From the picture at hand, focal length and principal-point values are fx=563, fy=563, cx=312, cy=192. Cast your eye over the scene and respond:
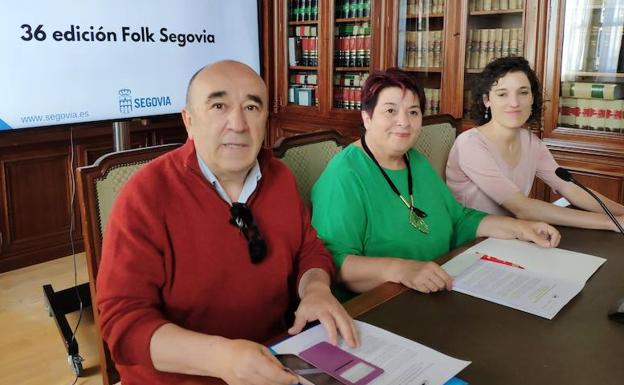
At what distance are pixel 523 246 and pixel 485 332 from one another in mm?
567

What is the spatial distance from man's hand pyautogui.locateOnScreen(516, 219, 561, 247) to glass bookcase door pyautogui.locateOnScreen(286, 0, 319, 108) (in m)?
2.78

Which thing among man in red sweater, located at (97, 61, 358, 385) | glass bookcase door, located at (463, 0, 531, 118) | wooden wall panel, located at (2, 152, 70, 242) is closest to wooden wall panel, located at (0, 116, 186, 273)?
wooden wall panel, located at (2, 152, 70, 242)

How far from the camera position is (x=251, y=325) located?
1.22 m

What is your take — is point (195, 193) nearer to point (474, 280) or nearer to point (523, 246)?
point (474, 280)

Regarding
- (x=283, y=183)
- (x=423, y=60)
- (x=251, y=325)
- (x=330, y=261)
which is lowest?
(x=251, y=325)

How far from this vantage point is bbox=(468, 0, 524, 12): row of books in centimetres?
314

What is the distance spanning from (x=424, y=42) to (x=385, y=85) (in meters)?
2.13

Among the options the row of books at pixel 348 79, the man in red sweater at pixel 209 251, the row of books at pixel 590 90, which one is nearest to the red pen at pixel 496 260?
the man in red sweater at pixel 209 251

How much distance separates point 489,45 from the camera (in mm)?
3314

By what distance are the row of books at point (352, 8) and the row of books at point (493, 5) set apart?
751mm

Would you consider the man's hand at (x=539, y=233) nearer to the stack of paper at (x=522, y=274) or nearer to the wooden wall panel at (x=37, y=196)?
the stack of paper at (x=522, y=274)

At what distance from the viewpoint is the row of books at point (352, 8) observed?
381cm

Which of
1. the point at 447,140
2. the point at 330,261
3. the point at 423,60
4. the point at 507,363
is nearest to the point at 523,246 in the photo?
the point at 330,261

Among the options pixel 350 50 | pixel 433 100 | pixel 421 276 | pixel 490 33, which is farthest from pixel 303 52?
pixel 421 276
